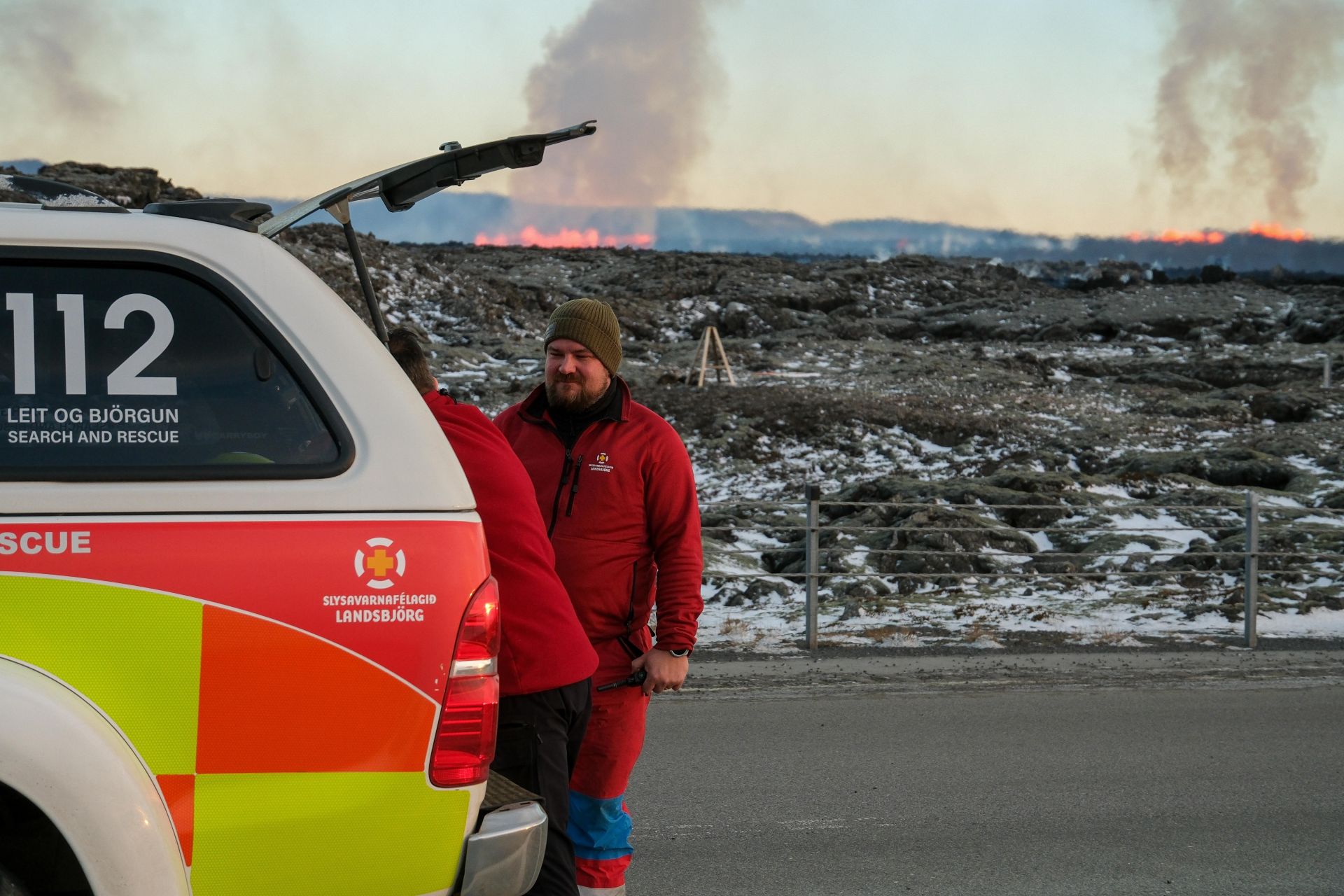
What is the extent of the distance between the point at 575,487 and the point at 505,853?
1338 mm

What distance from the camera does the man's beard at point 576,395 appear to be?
3.75 m

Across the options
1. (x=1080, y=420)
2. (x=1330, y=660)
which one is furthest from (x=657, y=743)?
(x=1080, y=420)

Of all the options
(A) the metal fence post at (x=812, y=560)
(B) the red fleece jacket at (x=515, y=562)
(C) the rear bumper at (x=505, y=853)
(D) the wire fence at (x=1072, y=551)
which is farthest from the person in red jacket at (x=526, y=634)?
(D) the wire fence at (x=1072, y=551)

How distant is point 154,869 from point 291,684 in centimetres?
40

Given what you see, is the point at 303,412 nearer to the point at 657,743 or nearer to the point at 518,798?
the point at 518,798

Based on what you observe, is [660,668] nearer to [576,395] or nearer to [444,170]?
[576,395]

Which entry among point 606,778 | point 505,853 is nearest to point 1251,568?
point 606,778

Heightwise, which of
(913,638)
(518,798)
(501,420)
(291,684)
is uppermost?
(501,420)

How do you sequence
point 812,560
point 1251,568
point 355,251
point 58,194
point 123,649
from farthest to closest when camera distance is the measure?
point 1251,568 → point 812,560 → point 355,251 → point 58,194 → point 123,649

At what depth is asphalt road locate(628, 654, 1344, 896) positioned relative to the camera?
15.9 feet

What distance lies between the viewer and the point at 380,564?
248 cm

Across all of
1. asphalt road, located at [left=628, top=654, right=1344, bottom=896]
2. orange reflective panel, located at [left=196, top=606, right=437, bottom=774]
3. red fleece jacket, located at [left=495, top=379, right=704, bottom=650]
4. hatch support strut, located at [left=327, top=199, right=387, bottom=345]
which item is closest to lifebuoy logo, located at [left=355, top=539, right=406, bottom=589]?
orange reflective panel, located at [left=196, top=606, right=437, bottom=774]

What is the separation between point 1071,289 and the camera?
3009 inches

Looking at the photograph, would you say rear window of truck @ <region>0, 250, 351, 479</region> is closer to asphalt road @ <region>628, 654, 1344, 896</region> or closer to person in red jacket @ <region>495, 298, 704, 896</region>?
person in red jacket @ <region>495, 298, 704, 896</region>
